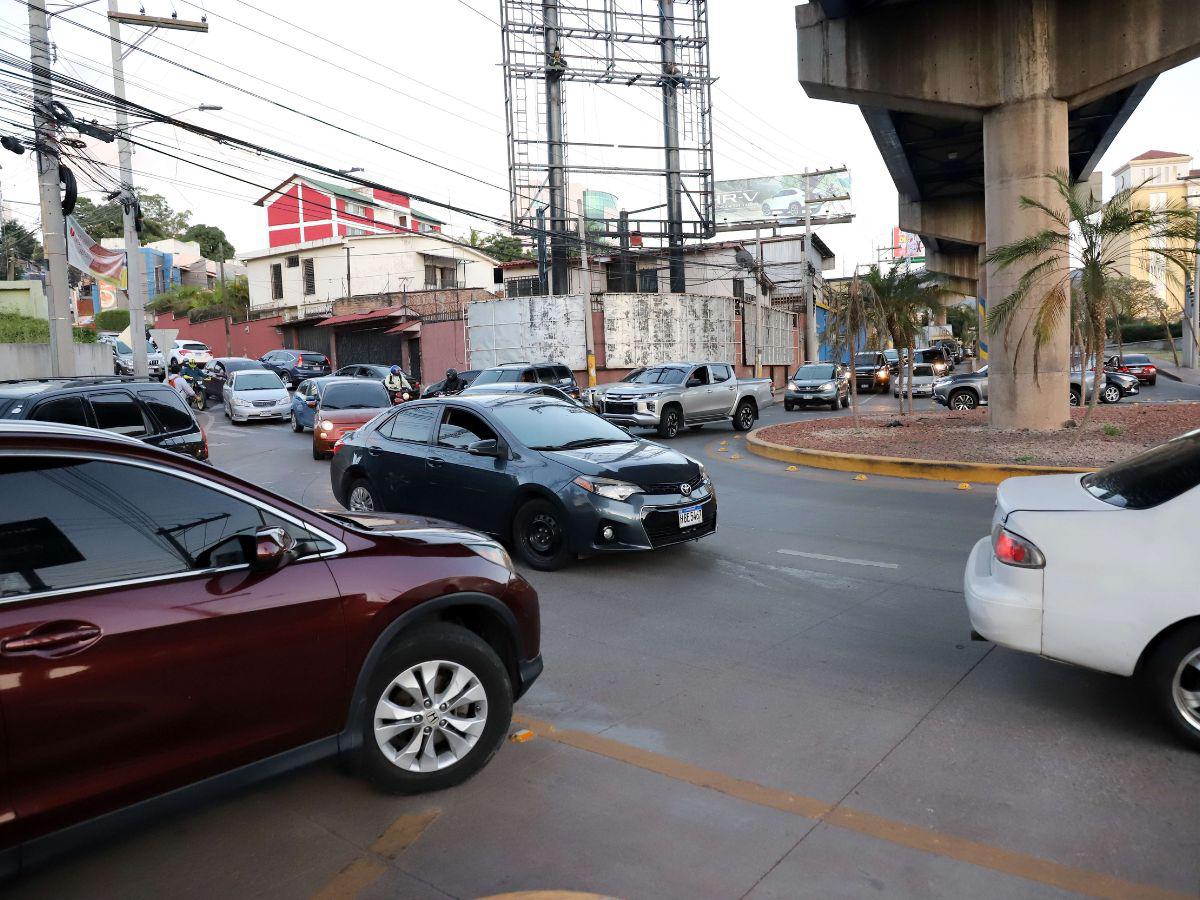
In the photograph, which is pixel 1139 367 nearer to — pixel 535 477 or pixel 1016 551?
pixel 535 477

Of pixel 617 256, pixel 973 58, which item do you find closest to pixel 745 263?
pixel 617 256

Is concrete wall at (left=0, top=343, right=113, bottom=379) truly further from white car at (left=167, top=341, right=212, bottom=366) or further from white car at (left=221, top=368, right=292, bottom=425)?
white car at (left=167, top=341, right=212, bottom=366)

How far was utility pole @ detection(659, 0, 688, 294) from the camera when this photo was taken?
39812 millimetres

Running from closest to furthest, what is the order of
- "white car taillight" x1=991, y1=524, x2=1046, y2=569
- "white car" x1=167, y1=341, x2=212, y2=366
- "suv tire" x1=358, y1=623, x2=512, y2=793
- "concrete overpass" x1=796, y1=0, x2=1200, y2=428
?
"suv tire" x1=358, y1=623, x2=512, y2=793, "white car taillight" x1=991, y1=524, x2=1046, y2=569, "concrete overpass" x1=796, y1=0, x2=1200, y2=428, "white car" x1=167, y1=341, x2=212, y2=366

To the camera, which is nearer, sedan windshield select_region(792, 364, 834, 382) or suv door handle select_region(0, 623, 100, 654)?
suv door handle select_region(0, 623, 100, 654)

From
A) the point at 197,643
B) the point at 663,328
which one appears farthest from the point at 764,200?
the point at 197,643

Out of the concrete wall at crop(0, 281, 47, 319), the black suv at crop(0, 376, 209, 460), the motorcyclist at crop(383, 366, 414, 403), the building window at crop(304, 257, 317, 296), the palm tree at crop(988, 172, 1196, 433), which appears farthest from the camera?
the building window at crop(304, 257, 317, 296)

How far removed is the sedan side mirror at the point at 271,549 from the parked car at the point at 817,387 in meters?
27.8

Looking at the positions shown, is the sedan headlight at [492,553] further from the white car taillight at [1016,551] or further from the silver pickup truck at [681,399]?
the silver pickup truck at [681,399]

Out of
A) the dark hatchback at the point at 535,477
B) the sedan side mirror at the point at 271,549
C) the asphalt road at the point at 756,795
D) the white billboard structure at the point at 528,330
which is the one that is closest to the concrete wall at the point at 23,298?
the white billboard structure at the point at 528,330

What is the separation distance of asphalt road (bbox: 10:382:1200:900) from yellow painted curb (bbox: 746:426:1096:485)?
6.97m

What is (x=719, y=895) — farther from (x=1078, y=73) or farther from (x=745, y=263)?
(x=745, y=263)

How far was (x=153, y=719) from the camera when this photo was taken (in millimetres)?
3156

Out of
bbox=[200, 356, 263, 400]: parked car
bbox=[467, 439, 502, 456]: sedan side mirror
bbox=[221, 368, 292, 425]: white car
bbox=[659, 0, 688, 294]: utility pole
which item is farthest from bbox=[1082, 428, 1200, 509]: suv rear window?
bbox=[659, 0, 688, 294]: utility pole
